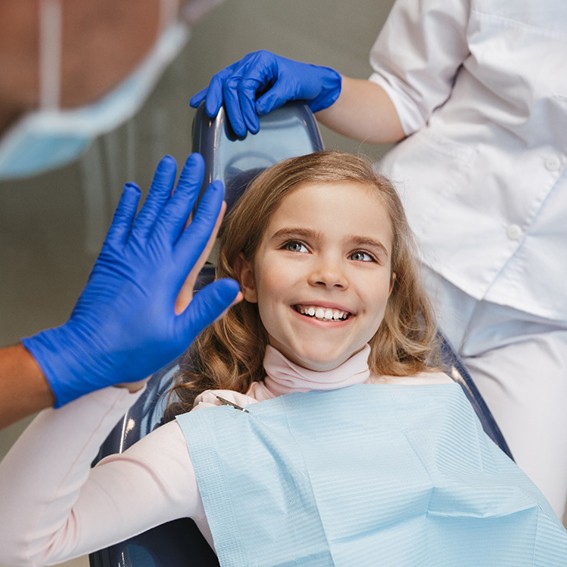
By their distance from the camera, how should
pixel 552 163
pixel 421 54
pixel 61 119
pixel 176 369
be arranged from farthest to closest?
pixel 421 54
pixel 552 163
pixel 176 369
pixel 61 119

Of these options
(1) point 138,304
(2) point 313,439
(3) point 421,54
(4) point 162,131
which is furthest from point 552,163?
(4) point 162,131

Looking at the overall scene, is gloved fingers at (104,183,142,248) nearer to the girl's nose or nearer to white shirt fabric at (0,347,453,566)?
white shirt fabric at (0,347,453,566)

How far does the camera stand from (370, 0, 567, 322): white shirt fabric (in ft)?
5.52

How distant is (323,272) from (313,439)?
9.4 inches

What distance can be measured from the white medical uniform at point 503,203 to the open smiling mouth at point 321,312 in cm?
53

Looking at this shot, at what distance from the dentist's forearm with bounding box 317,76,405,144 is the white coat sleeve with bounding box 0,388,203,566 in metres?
0.97

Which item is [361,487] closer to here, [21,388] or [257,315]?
[257,315]

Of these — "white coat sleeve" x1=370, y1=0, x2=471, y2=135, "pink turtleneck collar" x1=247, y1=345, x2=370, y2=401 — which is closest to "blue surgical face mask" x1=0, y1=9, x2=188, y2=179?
"pink turtleneck collar" x1=247, y1=345, x2=370, y2=401

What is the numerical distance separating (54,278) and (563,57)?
1733 mm

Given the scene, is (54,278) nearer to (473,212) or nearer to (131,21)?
(473,212)

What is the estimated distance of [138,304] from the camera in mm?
890

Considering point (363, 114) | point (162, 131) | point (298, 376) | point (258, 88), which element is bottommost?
point (162, 131)

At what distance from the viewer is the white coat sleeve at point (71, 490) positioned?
919 millimetres

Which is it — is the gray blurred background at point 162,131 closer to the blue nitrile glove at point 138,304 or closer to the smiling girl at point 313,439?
the smiling girl at point 313,439
